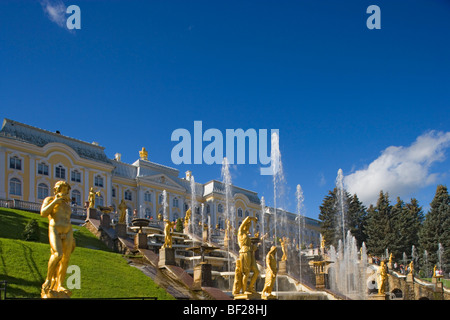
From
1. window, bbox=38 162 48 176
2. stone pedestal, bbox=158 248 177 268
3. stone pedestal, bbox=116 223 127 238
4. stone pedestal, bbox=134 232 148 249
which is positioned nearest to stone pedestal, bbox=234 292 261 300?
stone pedestal, bbox=158 248 177 268

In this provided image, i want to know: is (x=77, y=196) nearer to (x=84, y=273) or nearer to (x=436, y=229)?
(x=84, y=273)

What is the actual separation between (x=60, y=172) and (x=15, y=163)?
487 centimetres

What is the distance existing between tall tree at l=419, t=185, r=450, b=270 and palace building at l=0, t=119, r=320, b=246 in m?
26.0

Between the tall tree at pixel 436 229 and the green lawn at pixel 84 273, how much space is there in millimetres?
42652

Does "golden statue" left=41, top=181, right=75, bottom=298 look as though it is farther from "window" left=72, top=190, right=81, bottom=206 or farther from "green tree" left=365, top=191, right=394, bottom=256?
"green tree" left=365, top=191, right=394, bottom=256

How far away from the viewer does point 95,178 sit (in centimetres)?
5191

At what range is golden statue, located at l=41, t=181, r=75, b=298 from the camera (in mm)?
9383

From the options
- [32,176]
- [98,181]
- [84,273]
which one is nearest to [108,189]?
[98,181]
